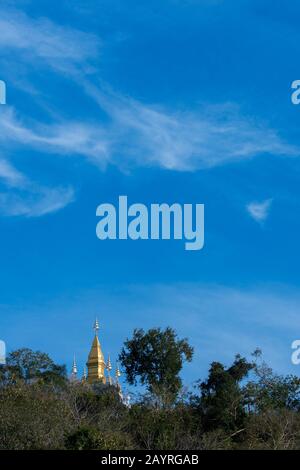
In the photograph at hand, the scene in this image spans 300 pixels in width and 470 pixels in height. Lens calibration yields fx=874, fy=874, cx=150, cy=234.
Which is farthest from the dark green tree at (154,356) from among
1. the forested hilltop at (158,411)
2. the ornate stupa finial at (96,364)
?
the ornate stupa finial at (96,364)

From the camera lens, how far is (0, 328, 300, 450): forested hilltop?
24.8m

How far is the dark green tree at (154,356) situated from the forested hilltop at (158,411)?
4 cm

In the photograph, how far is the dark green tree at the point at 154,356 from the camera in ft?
125

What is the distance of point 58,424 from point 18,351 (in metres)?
18.7

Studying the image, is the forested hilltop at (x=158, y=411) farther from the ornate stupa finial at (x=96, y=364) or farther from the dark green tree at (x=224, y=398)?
the ornate stupa finial at (x=96, y=364)

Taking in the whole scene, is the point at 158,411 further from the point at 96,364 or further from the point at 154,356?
the point at 96,364

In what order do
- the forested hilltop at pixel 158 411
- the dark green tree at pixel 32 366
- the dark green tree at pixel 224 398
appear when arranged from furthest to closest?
the dark green tree at pixel 32 366
the dark green tree at pixel 224 398
the forested hilltop at pixel 158 411

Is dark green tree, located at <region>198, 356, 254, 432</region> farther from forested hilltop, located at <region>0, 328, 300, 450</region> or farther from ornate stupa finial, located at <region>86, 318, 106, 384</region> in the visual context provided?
ornate stupa finial, located at <region>86, 318, 106, 384</region>

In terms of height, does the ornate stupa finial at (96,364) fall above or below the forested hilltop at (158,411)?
above

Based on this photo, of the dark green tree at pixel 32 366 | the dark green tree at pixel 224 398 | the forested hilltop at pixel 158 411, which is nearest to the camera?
the forested hilltop at pixel 158 411

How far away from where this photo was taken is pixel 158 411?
96.1ft

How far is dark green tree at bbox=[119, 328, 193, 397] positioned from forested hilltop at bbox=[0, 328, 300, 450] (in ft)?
0.14

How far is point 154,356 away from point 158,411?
9345mm

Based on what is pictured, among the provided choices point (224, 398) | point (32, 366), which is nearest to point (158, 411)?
point (224, 398)
